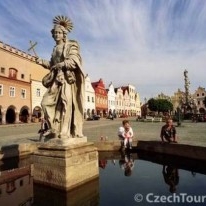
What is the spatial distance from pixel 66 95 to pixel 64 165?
1.54 metres

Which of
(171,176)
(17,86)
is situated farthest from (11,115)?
(171,176)

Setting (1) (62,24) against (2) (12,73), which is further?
(2) (12,73)

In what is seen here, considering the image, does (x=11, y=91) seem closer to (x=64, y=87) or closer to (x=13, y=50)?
(x=13, y=50)

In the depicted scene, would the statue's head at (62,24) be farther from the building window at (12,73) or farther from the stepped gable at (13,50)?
the building window at (12,73)

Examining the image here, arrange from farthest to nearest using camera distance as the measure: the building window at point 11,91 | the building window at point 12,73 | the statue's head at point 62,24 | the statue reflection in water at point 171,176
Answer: the building window at point 12,73 < the building window at point 11,91 < the statue's head at point 62,24 < the statue reflection in water at point 171,176

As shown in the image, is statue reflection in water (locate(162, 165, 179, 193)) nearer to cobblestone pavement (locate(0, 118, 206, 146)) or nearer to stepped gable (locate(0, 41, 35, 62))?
cobblestone pavement (locate(0, 118, 206, 146))

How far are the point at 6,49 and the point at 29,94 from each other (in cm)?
829

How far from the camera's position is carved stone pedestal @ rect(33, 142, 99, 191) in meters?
5.35

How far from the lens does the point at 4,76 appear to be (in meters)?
40.0

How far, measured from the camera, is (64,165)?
533 cm

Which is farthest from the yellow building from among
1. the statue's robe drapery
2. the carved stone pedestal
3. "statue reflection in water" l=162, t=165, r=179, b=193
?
the carved stone pedestal

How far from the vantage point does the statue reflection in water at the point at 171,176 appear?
562 cm

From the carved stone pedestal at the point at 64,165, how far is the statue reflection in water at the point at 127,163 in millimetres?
1161

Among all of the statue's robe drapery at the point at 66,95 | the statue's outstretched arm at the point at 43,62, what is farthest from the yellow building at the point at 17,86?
the statue's robe drapery at the point at 66,95
